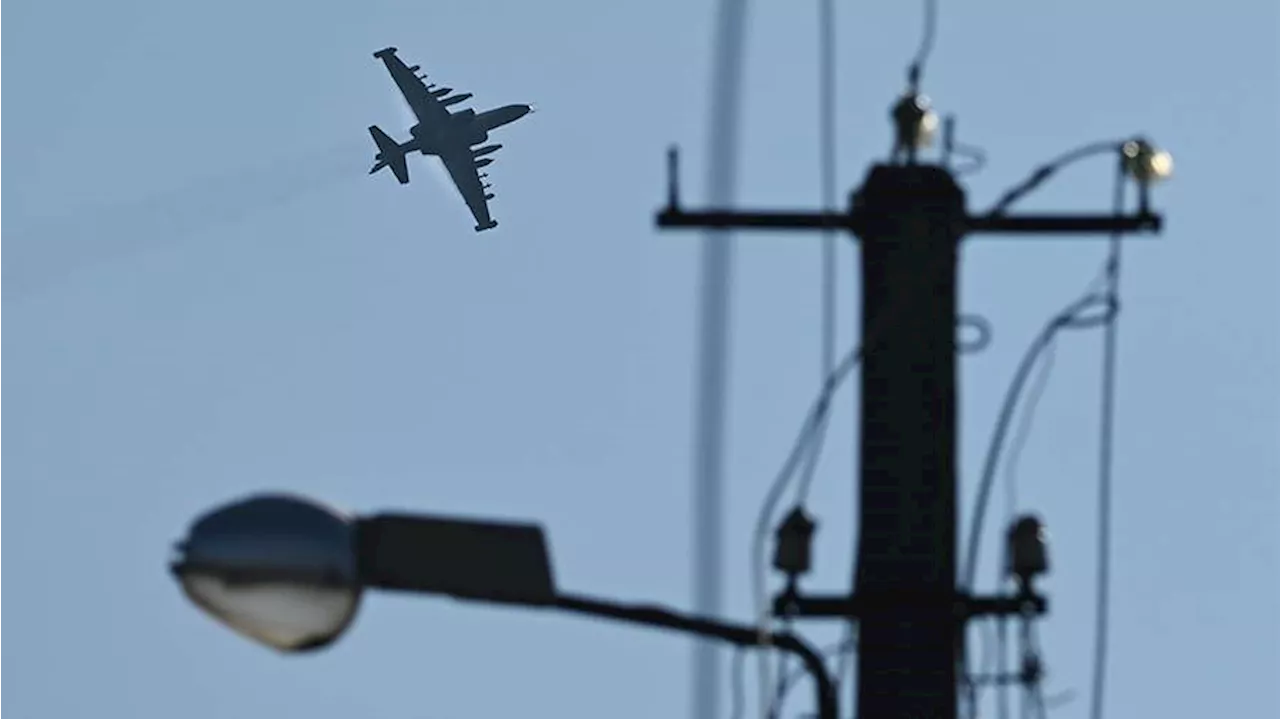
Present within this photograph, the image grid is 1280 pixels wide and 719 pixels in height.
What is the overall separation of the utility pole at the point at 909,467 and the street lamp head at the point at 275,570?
7.22 ft

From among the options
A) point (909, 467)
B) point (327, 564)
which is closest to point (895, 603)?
point (909, 467)

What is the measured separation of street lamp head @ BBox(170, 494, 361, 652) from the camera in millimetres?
6758

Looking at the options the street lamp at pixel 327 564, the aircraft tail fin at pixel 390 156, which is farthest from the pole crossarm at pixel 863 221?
the aircraft tail fin at pixel 390 156

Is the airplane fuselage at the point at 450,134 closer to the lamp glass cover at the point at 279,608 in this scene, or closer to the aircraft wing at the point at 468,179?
the aircraft wing at the point at 468,179

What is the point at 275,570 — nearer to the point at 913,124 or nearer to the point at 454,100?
the point at 913,124

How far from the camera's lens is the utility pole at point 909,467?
8844 mm

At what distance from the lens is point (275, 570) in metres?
6.84

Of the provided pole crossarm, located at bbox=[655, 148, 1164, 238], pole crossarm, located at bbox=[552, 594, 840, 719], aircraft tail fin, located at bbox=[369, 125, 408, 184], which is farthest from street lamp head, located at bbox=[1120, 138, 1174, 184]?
aircraft tail fin, located at bbox=[369, 125, 408, 184]

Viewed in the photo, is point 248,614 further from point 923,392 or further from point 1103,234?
point 1103,234

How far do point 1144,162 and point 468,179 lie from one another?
254 ft

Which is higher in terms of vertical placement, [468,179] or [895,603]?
[468,179]

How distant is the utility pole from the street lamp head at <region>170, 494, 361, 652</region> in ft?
7.22

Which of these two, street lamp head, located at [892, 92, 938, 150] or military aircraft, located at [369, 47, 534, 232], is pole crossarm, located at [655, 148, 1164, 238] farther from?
military aircraft, located at [369, 47, 534, 232]

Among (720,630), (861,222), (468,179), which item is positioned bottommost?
(720,630)
